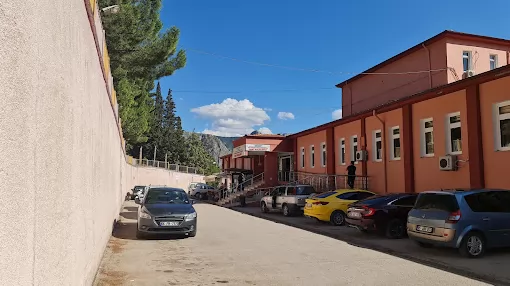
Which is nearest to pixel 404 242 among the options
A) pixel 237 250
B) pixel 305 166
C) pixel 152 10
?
pixel 237 250

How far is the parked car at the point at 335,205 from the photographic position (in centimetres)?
1680

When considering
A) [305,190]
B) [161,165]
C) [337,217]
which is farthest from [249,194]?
[161,165]

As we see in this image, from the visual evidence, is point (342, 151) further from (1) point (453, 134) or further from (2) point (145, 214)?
(2) point (145, 214)

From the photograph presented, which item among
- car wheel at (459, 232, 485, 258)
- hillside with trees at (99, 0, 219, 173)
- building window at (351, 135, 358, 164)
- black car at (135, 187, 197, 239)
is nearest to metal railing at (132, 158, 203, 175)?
hillside with trees at (99, 0, 219, 173)

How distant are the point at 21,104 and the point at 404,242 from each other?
11824 millimetres

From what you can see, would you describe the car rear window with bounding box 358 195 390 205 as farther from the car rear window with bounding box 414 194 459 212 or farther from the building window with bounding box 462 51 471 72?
the building window with bounding box 462 51 471 72

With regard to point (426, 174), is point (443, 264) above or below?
below

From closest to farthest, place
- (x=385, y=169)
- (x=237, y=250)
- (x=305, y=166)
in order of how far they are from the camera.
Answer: (x=237, y=250), (x=385, y=169), (x=305, y=166)

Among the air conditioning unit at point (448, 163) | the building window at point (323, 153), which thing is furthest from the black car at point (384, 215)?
the building window at point (323, 153)

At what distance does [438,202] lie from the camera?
10375mm

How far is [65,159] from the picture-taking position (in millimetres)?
4113

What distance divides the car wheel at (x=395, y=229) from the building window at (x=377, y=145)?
7339mm

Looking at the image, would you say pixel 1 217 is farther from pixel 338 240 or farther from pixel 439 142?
pixel 439 142

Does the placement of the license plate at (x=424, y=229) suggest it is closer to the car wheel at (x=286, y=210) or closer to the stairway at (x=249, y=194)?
the car wheel at (x=286, y=210)
